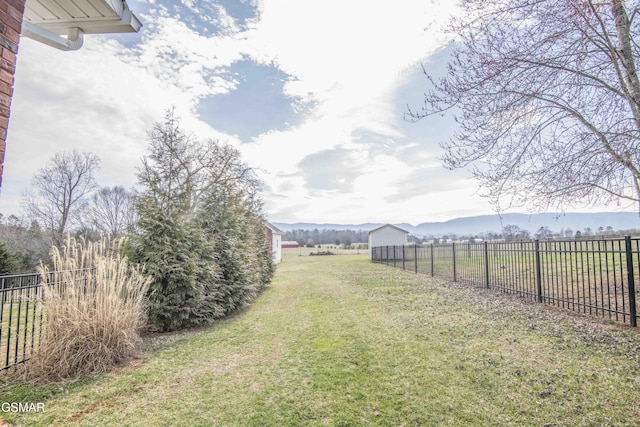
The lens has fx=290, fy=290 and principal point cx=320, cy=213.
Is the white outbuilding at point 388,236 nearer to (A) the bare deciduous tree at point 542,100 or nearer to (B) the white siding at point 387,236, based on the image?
(B) the white siding at point 387,236

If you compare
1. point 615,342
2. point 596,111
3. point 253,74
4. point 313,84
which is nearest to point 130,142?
point 253,74

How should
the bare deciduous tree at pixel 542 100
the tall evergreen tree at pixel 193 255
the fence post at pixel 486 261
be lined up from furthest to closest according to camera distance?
the fence post at pixel 486 261 → the tall evergreen tree at pixel 193 255 → the bare deciduous tree at pixel 542 100

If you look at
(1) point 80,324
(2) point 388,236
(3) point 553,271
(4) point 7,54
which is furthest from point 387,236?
(4) point 7,54

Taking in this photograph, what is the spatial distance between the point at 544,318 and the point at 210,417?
5503 mm

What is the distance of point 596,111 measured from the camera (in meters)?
3.75

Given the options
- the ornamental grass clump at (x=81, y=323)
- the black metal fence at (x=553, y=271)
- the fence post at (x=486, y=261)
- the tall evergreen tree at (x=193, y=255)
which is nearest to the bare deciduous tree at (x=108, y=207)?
the tall evergreen tree at (x=193, y=255)

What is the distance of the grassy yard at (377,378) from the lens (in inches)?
101

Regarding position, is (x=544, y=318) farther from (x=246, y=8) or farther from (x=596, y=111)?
(x=246, y=8)

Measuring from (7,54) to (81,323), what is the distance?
134 inches

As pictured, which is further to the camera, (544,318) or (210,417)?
(544,318)

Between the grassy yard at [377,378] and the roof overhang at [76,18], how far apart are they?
11.5ft

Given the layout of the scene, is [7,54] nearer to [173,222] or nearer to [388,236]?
[173,222]

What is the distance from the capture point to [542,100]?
3.77m

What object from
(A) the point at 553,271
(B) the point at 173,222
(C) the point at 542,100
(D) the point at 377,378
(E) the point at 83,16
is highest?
(E) the point at 83,16
